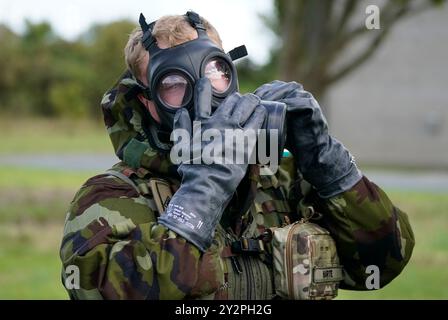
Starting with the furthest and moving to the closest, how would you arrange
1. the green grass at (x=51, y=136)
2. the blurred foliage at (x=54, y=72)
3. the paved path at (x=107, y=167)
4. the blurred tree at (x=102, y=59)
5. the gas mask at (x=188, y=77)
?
the blurred tree at (x=102, y=59) < the blurred foliage at (x=54, y=72) < the green grass at (x=51, y=136) < the paved path at (x=107, y=167) < the gas mask at (x=188, y=77)

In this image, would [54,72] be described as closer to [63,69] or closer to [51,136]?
[63,69]

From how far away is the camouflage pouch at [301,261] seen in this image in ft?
9.00

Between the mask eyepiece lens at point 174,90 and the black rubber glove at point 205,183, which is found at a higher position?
the mask eyepiece lens at point 174,90

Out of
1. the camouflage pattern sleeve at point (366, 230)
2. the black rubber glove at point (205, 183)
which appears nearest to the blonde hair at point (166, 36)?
the black rubber glove at point (205, 183)

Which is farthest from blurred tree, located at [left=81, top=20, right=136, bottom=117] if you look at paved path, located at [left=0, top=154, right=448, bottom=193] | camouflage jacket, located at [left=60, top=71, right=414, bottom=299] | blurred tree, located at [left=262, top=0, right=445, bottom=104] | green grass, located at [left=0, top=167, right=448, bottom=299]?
camouflage jacket, located at [left=60, top=71, right=414, bottom=299]

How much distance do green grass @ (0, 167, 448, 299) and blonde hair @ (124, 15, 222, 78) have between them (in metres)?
4.72

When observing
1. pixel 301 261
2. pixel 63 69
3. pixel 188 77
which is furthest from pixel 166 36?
pixel 63 69

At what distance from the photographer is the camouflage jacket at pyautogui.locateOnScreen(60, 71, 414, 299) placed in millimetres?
2461

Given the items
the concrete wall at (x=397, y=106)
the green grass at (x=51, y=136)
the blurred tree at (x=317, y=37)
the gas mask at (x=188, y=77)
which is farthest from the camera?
the green grass at (x=51, y=136)

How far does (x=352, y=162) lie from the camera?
2.81 meters

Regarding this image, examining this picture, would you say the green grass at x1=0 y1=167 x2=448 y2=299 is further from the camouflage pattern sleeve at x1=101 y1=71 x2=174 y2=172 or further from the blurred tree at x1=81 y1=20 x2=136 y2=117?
the blurred tree at x1=81 y1=20 x2=136 y2=117

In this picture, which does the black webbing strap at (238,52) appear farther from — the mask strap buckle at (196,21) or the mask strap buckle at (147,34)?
the mask strap buckle at (147,34)

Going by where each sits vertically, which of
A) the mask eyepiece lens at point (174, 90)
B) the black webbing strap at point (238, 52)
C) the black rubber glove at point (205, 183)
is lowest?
the black rubber glove at point (205, 183)
